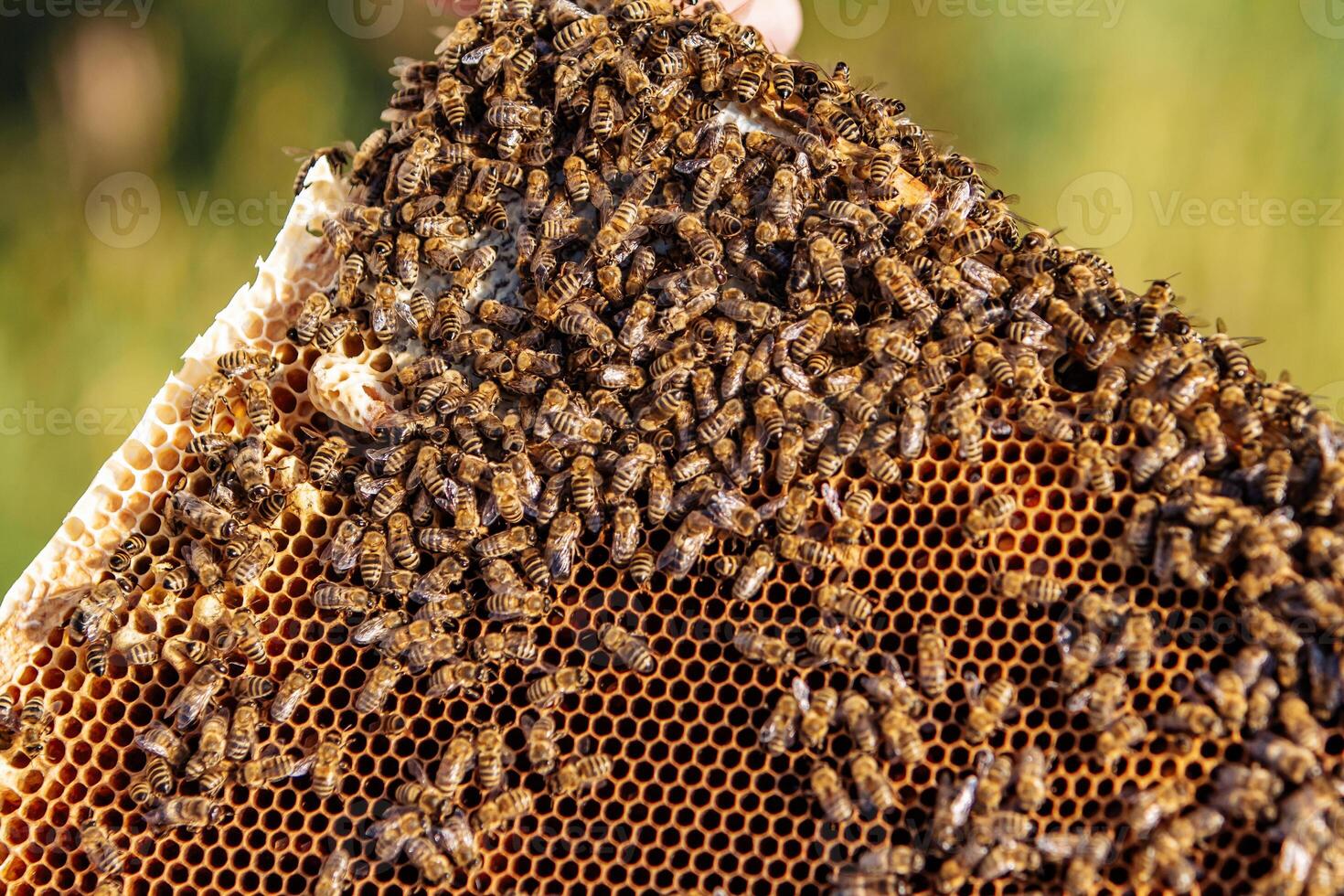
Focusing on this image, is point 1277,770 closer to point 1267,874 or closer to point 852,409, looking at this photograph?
point 1267,874

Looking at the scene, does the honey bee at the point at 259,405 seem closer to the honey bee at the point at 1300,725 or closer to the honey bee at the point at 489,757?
the honey bee at the point at 489,757

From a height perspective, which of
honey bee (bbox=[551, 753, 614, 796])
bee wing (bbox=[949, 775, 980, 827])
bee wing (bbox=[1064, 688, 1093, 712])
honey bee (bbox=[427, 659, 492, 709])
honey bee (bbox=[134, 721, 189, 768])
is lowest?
honey bee (bbox=[134, 721, 189, 768])

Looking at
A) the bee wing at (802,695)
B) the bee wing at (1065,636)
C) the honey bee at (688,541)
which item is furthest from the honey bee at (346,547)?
the bee wing at (1065,636)

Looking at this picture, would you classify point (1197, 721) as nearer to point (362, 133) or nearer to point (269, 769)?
point (269, 769)

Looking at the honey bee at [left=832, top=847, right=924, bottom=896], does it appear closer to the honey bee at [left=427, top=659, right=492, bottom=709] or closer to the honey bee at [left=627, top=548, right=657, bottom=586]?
the honey bee at [left=627, top=548, right=657, bottom=586]

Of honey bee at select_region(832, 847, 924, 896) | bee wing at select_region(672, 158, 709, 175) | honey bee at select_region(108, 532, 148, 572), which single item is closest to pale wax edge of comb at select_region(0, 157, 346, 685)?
honey bee at select_region(108, 532, 148, 572)

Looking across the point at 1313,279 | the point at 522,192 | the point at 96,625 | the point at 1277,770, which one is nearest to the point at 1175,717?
the point at 1277,770

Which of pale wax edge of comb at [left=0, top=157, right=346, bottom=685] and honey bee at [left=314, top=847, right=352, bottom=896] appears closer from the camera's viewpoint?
honey bee at [left=314, top=847, right=352, bottom=896]
